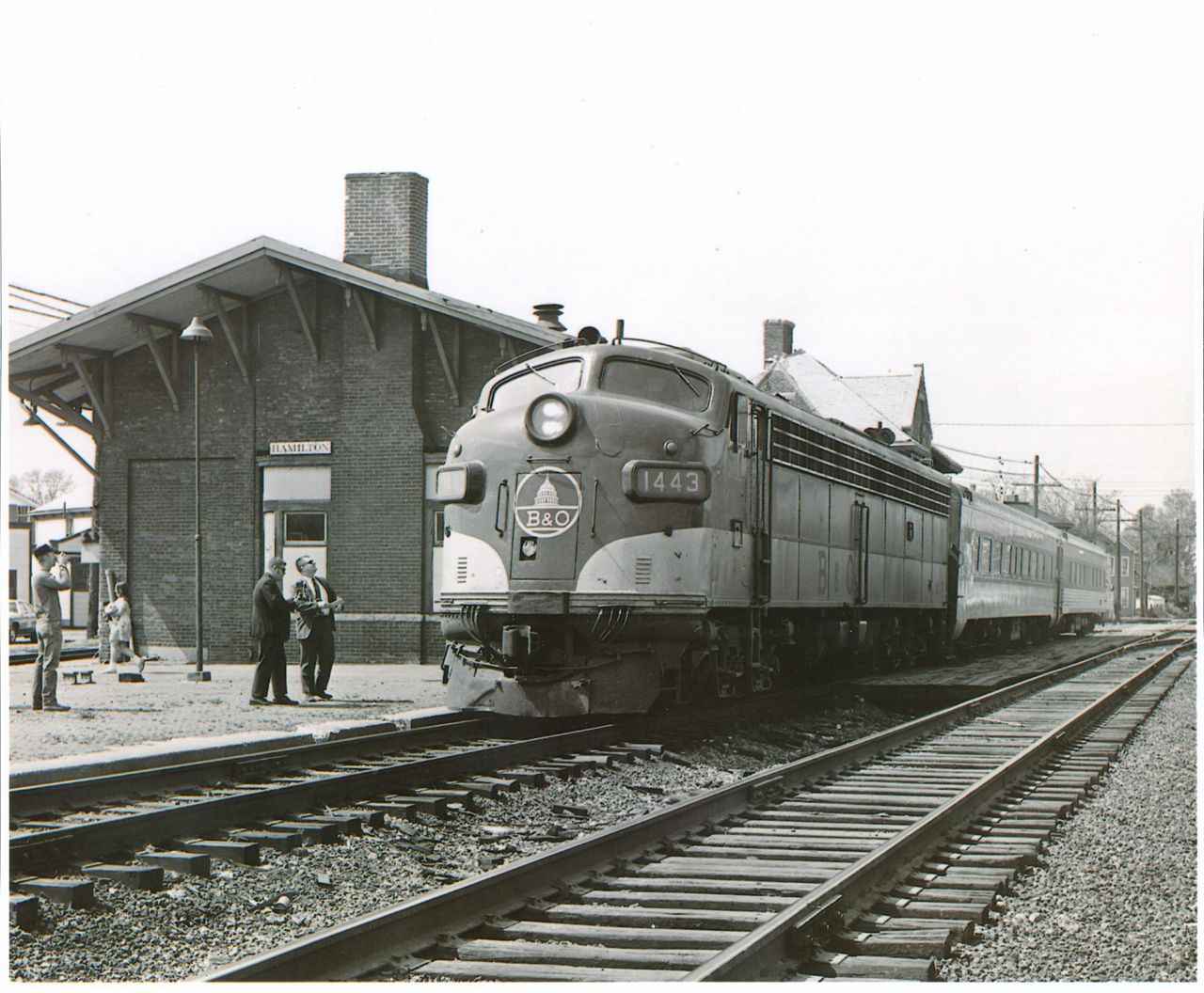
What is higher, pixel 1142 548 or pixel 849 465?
pixel 849 465

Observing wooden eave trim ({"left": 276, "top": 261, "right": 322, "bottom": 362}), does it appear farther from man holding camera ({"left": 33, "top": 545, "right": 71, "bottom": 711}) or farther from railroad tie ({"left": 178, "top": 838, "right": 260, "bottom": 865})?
railroad tie ({"left": 178, "top": 838, "right": 260, "bottom": 865})

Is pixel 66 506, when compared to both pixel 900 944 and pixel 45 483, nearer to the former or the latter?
pixel 45 483

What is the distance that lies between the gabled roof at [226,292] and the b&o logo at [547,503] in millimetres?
8929

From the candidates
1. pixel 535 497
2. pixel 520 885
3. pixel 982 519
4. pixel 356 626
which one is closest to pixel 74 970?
pixel 520 885

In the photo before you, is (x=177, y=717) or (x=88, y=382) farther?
(x=88, y=382)

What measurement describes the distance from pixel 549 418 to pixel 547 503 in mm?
690

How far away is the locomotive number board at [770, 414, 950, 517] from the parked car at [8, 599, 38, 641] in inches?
658

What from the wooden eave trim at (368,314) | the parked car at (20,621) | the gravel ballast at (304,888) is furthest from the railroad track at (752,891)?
the parked car at (20,621)

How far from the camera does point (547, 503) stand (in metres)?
10.3

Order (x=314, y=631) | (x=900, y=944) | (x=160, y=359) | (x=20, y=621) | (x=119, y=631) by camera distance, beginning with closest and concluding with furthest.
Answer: (x=900, y=944), (x=314, y=631), (x=119, y=631), (x=160, y=359), (x=20, y=621)

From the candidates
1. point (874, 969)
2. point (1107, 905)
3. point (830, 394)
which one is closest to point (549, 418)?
point (1107, 905)

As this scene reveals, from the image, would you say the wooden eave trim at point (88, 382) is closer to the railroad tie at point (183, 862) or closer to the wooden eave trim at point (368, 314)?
the wooden eave trim at point (368, 314)

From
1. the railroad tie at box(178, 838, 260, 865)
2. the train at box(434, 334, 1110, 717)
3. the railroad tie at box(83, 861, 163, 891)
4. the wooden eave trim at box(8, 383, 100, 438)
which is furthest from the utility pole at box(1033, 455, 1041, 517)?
the wooden eave trim at box(8, 383, 100, 438)

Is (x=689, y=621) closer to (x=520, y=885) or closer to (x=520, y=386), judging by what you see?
(x=520, y=386)
